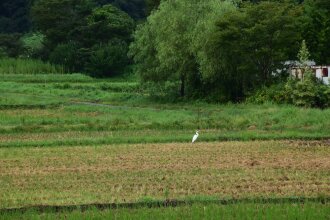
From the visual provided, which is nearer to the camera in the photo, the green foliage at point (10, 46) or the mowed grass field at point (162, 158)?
the mowed grass field at point (162, 158)

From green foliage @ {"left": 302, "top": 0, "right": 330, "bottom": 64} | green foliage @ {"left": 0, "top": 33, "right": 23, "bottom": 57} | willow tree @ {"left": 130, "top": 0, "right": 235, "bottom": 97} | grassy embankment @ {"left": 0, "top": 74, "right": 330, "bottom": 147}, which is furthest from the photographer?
green foliage @ {"left": 0, "top": 33, "right": 23, "bottom": 57}

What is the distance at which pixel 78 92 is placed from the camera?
159 ft

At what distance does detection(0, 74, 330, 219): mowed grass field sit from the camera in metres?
13.5

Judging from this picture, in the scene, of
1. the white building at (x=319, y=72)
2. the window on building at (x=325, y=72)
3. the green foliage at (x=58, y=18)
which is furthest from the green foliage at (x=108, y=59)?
the window on building at (x=325, y=72)

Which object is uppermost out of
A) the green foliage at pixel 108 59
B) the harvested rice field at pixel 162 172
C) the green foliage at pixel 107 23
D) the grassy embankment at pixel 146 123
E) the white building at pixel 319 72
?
the green foliage at pixel 107 23

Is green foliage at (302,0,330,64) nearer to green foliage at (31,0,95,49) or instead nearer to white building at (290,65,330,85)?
white building at (290,65,330,85)

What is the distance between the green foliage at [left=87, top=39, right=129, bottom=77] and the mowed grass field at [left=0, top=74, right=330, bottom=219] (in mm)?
26320

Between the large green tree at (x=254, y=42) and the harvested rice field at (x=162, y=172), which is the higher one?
the large green tree at (x=254, y=42)

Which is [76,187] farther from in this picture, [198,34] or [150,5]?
[150,5]

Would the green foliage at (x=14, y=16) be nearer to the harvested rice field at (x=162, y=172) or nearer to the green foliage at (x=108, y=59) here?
the green foliage at (x=108, y=59)

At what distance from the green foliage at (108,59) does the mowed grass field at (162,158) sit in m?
26.3

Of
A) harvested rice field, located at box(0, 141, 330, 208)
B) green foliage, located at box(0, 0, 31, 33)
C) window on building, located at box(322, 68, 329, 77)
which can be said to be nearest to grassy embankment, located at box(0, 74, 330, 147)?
harvested rice field, located at box(0, 141, 330, 208)

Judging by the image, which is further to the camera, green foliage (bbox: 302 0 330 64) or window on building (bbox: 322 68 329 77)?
green foliage (bbox: 302 0 330 64)

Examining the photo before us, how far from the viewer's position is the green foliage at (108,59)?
63969 millimetres
